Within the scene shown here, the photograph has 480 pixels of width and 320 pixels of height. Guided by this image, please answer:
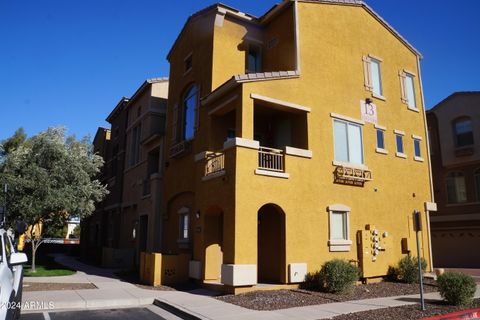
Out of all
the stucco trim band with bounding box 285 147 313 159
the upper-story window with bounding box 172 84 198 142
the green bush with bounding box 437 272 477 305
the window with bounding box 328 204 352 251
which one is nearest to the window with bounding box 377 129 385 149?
the window with bounding box 328 204 352 251

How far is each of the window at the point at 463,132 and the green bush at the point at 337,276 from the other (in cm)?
1898

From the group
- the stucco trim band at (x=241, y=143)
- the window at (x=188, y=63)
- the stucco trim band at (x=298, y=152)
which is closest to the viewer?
the stucco trim band at (x=241, y=143)

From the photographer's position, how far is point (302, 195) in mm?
15188

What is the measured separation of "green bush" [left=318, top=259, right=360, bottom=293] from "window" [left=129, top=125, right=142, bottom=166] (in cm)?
1585

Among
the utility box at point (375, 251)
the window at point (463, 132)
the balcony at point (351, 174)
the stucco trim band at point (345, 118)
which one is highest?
the window at point (463, 132)

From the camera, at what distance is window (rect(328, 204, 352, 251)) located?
1588cm

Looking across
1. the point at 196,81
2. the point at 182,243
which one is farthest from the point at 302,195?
the point at 196,81

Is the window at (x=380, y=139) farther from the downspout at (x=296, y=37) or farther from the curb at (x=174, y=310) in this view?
the curb at (x=174, y=310)

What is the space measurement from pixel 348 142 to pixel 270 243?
18.5 ft

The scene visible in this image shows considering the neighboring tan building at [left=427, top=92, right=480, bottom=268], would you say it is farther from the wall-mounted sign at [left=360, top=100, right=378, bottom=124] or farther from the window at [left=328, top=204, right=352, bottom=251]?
the window at [left=328, top=204, right=352, bottom=251]

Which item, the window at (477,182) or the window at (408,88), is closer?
the window at (408,88)

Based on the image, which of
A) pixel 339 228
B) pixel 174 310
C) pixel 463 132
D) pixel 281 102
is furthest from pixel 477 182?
pixel 174 310

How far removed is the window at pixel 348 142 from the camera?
56.7 feet

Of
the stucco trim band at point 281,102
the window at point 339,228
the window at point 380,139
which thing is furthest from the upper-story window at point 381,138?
the stucco trim band at point 281,102
